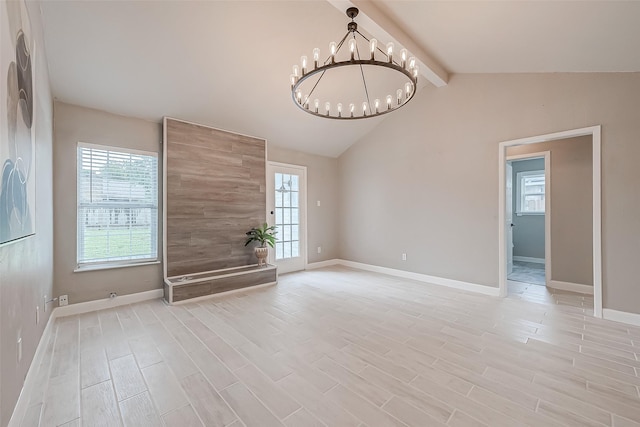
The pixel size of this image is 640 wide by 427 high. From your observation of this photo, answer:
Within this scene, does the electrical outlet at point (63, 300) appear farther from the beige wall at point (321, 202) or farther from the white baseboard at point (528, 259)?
the white baseboard at point (528, 259)

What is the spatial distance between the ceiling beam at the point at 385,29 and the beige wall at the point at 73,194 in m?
3.19

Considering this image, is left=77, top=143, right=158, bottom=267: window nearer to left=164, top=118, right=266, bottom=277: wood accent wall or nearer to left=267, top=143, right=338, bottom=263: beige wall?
left=164, top=118, right=266, bottom=277: wood accent wall

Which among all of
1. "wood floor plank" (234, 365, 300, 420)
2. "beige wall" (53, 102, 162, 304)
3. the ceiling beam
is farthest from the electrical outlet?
→ the ceiling beam

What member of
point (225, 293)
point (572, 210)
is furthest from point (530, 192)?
point (225, 293)

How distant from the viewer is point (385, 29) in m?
2.86

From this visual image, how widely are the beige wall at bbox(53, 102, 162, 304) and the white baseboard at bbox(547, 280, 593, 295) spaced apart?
6.44 metres

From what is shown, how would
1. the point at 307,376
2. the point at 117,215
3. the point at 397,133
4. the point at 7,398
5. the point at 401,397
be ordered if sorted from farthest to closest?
the point at 397,133 → the point at 117,215 → the point at 307,376 → the point at 401,397 → the point at 7,398

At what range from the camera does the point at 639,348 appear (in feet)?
7.78

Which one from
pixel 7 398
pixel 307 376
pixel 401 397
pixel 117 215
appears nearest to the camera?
pixel 7 398

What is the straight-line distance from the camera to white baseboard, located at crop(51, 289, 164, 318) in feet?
10.3

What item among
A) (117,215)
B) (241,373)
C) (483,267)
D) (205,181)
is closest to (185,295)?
(117,215)

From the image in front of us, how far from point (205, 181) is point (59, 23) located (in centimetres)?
223

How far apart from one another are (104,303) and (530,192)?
877 centimetres

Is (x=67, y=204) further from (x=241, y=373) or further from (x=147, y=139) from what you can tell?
(x=241, y=373)
